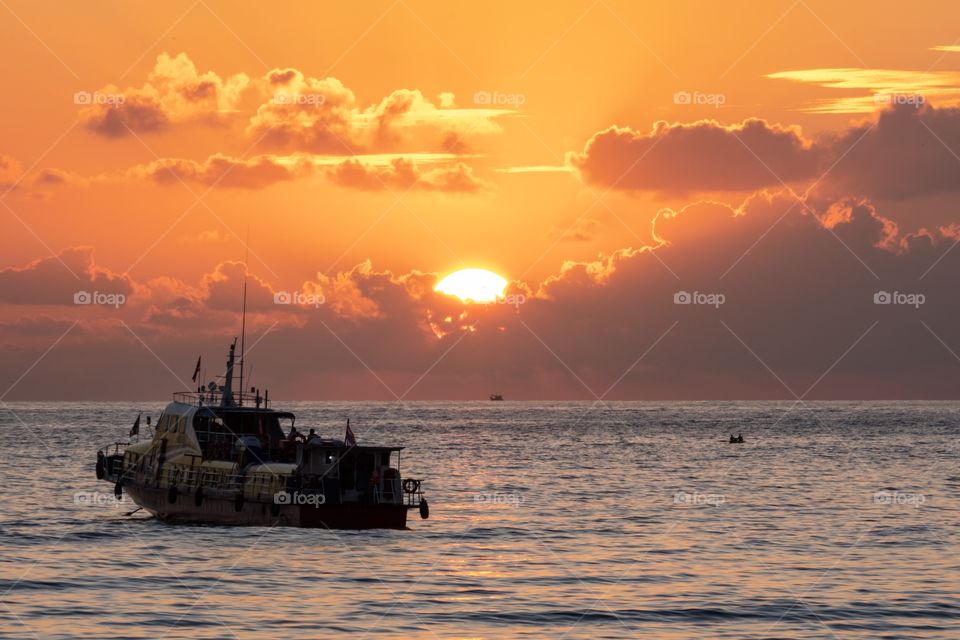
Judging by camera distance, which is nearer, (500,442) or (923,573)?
(923,573)

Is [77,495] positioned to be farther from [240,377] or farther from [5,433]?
[5,433]

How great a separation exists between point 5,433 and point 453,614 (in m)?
161

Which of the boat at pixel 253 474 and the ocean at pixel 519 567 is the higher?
the boat at pixel 253 474

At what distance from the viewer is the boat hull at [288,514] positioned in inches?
2275

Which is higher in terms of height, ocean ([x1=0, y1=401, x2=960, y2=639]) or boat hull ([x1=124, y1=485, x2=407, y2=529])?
boat hull ([x1=124, y1=485, x2=407, y2=529])

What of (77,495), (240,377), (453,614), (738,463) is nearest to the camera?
(453,614)

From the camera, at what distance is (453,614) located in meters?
41.8

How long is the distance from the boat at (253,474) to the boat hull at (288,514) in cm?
4

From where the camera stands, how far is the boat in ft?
190

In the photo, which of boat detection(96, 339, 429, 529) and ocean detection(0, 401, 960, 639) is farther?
boat detection(96, 339, 429, 529)

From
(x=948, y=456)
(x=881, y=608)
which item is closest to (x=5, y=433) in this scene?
(x=948, y=456)

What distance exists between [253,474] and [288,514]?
254cm

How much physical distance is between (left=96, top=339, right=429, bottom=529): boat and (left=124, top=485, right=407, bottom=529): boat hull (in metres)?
0.04

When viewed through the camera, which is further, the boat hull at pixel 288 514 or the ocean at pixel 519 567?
the boat hull at pixel 288 514
